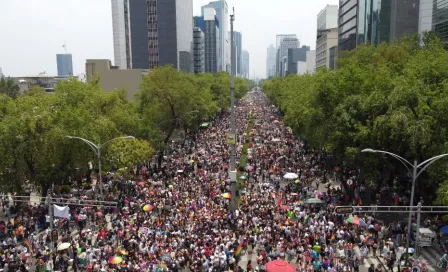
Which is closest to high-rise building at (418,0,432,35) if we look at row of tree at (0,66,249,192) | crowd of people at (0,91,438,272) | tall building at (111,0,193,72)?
crowd of people at (0,91,438,272)

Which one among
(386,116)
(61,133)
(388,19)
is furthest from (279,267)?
(388,19)

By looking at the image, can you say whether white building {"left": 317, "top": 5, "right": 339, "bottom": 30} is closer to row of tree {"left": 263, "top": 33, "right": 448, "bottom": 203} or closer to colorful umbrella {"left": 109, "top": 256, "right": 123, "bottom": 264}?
row of tree {"left": 263, "top": 33, "right": 448, "bottom": 203}

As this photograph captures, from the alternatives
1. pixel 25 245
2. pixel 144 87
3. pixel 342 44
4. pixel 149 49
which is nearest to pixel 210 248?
pixel 25 245

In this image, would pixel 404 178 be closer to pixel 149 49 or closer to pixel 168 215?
pixel 168 215

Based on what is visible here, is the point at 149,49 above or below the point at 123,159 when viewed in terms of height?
above

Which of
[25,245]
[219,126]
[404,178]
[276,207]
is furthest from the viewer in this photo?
[219,126]

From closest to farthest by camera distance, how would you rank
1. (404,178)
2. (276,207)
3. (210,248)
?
(210,248)
(276,207)
(404,178)

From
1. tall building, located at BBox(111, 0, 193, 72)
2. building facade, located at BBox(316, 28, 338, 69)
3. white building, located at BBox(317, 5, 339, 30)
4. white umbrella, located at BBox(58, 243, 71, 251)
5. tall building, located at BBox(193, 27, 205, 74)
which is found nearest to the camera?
white umbrella, located at BBox(58, 243, 71, 251)
